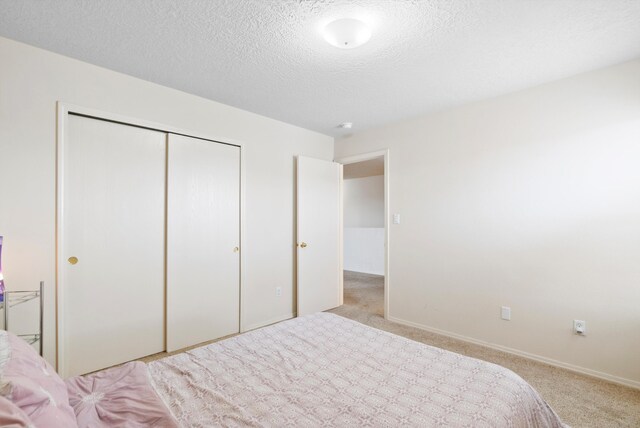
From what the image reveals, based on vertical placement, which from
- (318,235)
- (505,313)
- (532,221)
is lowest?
(505,313)

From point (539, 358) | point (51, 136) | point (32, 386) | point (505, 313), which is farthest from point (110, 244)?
point (539, 358)

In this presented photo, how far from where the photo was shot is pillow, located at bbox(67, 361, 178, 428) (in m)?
1.03

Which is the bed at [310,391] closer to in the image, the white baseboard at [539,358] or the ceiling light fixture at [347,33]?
the white baseboard at [539,358]

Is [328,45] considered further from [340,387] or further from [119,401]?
[119,401]

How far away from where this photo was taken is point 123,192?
8.03 ft

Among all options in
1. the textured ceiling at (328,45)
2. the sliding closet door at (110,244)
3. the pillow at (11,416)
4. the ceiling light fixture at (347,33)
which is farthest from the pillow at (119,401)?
the ceiling light fixture at (347,33)

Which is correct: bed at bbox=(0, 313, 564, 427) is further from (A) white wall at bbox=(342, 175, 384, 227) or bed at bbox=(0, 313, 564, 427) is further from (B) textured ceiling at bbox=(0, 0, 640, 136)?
(A) white wall at bbox=(342, 175, 384, 227)

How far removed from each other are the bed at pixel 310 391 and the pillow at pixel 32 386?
5.2 inches

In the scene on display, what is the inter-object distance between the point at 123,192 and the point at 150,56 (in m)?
1.08

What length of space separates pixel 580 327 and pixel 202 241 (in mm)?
3339

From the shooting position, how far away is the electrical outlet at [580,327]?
7.80 feet

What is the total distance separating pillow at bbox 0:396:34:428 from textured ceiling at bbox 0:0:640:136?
185 centimetres

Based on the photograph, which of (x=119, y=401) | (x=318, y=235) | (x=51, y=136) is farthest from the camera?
(x=318, y=235)

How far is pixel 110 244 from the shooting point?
93.9 inches
